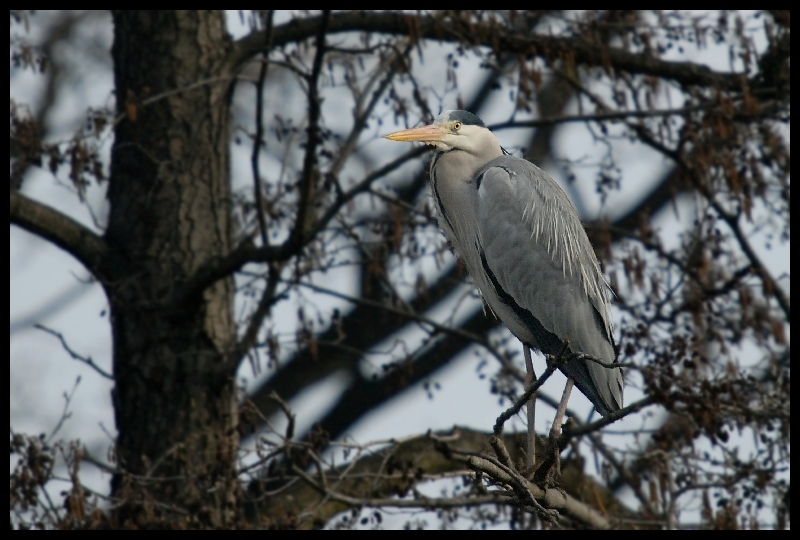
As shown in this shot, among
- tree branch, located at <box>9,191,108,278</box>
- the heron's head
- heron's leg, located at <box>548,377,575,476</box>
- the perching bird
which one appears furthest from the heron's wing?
tree branch, located at <box>9,191,108,278</box>

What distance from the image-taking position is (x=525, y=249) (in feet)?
14.6

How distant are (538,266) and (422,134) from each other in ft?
2.16

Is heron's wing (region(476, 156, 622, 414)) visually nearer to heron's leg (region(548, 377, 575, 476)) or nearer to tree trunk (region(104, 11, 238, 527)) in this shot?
heron's leg (region(548, 377, 575, 476))

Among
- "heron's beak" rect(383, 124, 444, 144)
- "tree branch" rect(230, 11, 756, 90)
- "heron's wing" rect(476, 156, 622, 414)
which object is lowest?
"heron's wing" rect(476, 156, 622, 414)

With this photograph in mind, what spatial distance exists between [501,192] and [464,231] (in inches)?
9.4

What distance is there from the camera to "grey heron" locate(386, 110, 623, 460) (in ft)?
14.3

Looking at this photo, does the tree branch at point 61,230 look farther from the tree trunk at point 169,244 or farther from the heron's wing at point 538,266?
the heron's wing at point 538,266

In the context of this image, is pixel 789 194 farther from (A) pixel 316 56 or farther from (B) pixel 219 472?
(B) pixel 219 472

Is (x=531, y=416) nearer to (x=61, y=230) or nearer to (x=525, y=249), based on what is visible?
(x=525, y=249)

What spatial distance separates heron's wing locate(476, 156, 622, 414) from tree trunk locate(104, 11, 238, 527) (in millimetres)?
1751

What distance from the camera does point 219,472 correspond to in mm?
5090

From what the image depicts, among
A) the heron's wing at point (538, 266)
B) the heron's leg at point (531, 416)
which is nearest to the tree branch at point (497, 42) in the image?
the heron's wing at point (538, 266)
